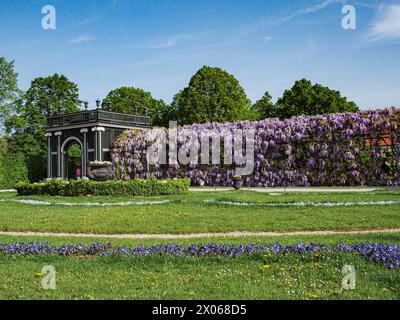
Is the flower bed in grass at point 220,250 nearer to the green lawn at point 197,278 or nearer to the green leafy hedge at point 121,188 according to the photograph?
the green lawn at point 197,278

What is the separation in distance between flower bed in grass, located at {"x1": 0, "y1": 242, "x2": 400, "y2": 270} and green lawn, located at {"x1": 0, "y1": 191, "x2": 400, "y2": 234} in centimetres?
294

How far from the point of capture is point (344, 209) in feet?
43.5

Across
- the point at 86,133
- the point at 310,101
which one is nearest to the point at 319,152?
the point at 310,101

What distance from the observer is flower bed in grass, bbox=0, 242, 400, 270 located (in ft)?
23.1

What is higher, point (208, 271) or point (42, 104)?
point (42, 104)

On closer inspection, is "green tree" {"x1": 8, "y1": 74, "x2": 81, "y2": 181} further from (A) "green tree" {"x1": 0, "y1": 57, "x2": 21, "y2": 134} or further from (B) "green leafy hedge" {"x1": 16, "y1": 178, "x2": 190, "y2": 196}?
(B) "green leafy hedge" {"x1": 16, "y1": 178, "x2": 190, "y2": 196}

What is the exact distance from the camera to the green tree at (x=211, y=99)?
43.7 meters

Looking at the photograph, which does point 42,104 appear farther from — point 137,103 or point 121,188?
point 121,188

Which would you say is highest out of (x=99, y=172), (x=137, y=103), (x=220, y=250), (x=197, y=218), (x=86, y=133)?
(x=137, y=103)

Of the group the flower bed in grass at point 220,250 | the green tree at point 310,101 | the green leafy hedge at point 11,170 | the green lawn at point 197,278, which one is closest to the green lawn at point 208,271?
the green lawn at point 197,278

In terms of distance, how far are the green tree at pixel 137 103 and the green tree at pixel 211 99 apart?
668 cm

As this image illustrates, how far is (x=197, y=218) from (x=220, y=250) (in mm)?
4780

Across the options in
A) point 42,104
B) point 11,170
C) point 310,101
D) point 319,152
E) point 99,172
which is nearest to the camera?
point 99,172

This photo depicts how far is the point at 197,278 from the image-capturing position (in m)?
6.08
